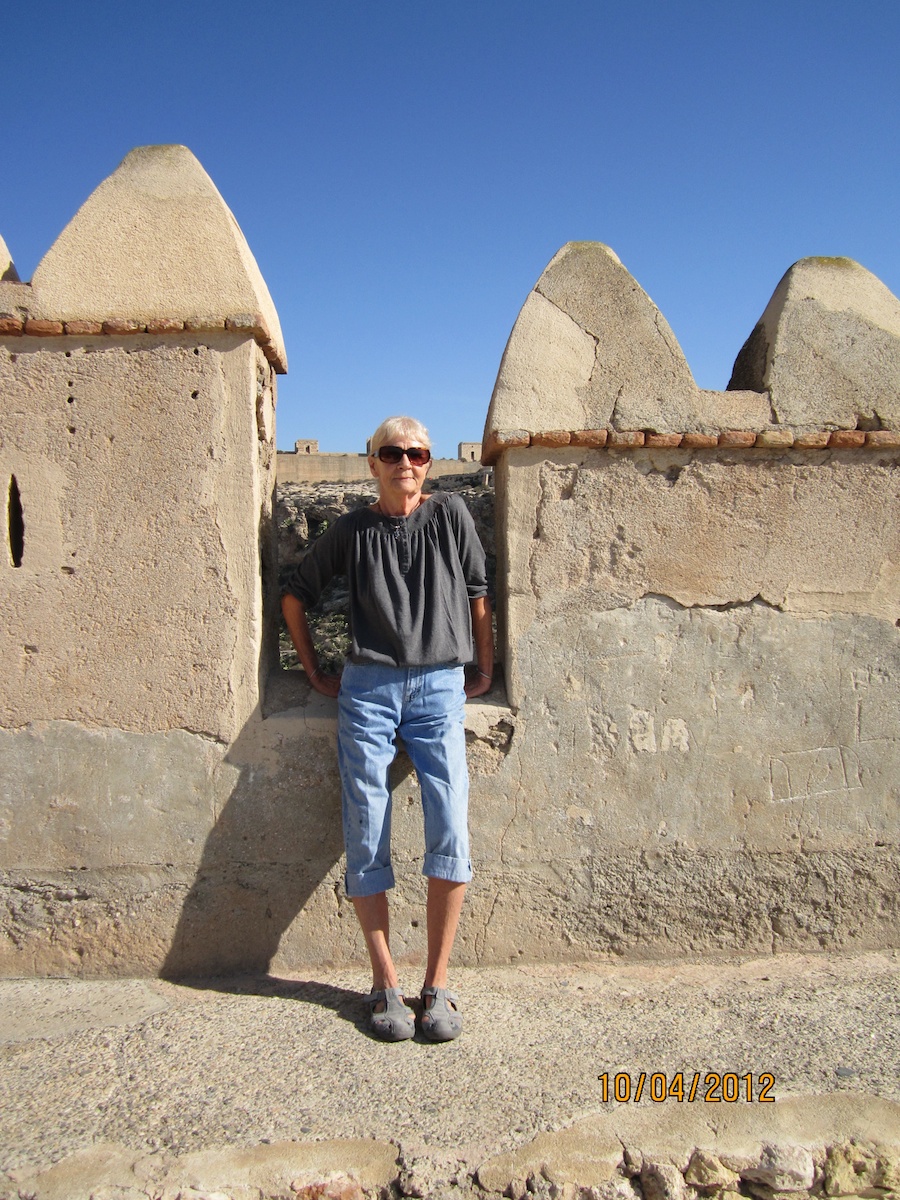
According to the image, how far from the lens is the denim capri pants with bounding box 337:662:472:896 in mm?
2730

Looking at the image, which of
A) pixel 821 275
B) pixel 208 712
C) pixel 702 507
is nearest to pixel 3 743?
pixel 208 712

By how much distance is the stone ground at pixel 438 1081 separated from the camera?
2113 mm

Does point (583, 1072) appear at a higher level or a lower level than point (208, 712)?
lower

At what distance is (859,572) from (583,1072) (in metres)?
1.88

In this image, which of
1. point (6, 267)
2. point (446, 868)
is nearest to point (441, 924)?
point (446, 868)

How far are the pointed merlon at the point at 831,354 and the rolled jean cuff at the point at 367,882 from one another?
2.04 meters

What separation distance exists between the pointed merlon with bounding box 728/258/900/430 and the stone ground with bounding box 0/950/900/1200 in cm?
192

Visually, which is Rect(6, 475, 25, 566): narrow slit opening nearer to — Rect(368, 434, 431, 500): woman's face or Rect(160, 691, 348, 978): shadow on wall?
Rect(160, 691, 348, 978): shadow on wall

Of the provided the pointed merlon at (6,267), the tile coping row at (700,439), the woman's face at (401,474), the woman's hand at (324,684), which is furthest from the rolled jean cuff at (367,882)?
the pointed merlon at (6,267)

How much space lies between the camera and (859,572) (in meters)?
3.12

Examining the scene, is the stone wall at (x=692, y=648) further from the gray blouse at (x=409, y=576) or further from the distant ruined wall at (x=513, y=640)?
the gray blouse at (x=409, y=576)

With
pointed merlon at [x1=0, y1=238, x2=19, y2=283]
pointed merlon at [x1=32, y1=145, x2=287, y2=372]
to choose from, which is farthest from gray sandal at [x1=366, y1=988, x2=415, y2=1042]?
pointed merlon at [x1=0, y1=238, x2=19, y2=283]

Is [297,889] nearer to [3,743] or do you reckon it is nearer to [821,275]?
[3,743]

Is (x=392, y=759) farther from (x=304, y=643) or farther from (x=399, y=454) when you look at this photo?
(x=399, y=454)
